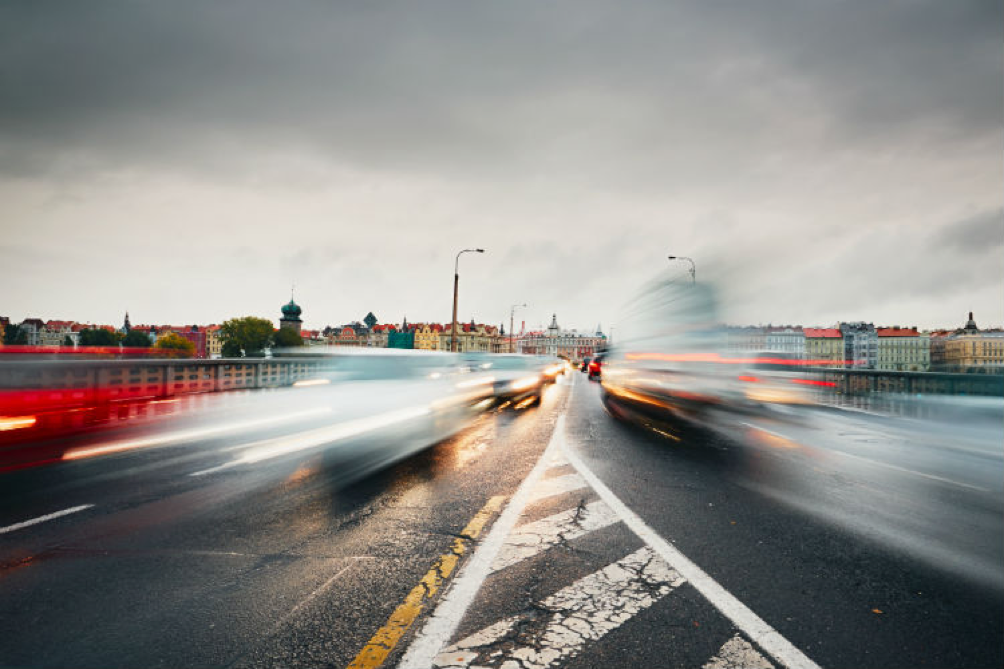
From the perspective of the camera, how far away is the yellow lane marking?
2793mm

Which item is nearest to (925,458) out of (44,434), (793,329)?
(44,434)

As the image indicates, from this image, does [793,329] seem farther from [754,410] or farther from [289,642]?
[289,642]

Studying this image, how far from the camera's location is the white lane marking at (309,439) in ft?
27.9

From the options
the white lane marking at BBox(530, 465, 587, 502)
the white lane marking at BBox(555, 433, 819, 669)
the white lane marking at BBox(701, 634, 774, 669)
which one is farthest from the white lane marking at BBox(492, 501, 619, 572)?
the white lane marking at BBox(701, 634, 774, 669)

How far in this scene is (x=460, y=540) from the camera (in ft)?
15.3

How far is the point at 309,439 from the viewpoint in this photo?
10617 millimetres

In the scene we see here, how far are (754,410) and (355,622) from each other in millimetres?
18592

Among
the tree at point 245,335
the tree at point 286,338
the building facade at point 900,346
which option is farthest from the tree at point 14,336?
the building facade at point 900,346

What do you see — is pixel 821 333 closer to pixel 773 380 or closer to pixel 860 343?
pixel 860 343

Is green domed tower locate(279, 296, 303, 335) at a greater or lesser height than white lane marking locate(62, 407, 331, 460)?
greater

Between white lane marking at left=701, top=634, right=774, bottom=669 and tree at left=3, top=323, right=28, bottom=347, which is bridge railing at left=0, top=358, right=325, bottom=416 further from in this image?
tree at left=3, top=323, right=28, bottom=347

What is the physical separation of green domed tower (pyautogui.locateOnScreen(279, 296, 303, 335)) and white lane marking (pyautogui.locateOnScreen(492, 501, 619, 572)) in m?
156

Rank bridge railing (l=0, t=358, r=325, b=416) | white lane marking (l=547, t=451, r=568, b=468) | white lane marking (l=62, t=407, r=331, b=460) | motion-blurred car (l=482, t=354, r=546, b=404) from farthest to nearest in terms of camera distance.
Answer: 1. motion-blurred car (l=482, t=354, r=546, b=404)
2. bridge railing (l=0, t=358, r=325, b=416)
3. white lane marking (l=62, t=407, r=331, b=460)
4. white lane marking (l=547, t=451, r=568, b=468)

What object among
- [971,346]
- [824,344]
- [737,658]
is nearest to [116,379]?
[737,658]
